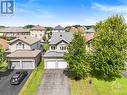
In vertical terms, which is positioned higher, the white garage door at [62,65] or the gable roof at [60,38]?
the gable roof at [60,38]

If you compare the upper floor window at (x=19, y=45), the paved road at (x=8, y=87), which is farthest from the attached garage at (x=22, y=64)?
the upper floor window at (x=19, y=45)

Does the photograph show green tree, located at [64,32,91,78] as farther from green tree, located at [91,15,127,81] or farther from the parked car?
the parked car

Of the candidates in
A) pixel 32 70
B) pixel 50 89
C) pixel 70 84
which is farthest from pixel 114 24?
pixel 32 70

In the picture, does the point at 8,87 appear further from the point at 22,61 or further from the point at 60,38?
the point at 60,38

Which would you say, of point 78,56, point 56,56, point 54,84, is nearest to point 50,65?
point 56,56

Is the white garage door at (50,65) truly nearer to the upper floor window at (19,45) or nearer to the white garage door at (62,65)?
the white garage door at (62,65)

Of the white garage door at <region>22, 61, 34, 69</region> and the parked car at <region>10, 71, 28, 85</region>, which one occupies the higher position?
the white garage door at <region>22, 61, 34, 69</region>

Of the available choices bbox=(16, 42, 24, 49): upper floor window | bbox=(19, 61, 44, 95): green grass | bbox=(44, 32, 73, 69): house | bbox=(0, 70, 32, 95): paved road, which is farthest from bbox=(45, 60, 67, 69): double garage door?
bbox=(16, 42, 24, 49): upper floor window
